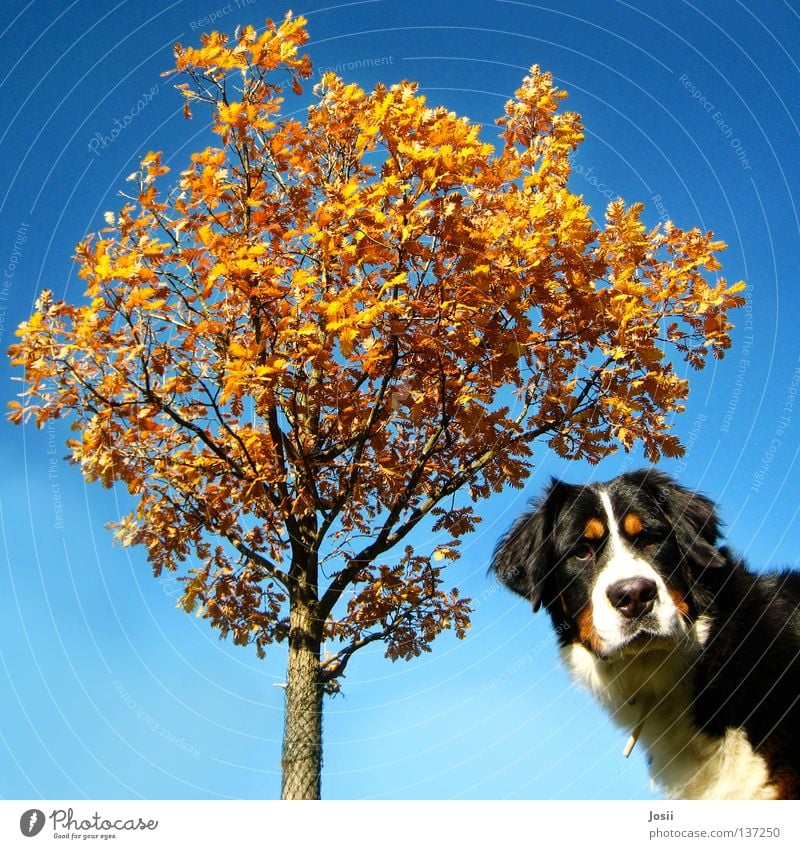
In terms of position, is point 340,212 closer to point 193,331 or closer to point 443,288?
point 443,288

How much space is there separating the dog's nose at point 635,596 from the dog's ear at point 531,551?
3.99 ft

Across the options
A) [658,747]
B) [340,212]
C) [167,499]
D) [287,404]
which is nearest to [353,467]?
[287,404]

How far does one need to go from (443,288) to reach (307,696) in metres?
3.95

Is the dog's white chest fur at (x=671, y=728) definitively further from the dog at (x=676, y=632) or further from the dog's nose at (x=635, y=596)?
A: the dog's nose at (x=635, y=596)

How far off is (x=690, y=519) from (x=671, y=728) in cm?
170

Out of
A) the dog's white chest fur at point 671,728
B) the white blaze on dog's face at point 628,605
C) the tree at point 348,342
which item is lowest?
the dog's white chest fur at point 671,728

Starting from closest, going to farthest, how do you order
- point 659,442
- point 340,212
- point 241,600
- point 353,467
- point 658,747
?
1. point 340,212
2. point 658,747
3. point 659,442
4. point 353,467
5. point 241,600

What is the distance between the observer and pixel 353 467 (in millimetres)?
7004

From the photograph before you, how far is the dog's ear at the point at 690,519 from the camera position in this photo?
6.04 meters

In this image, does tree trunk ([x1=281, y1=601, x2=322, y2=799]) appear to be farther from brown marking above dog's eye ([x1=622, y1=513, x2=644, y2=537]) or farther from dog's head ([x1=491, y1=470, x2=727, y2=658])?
brown marking above dog's eye ([x1=622, y1=513, x2=644, y2=537])

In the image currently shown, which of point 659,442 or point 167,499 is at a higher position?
point 167,499
